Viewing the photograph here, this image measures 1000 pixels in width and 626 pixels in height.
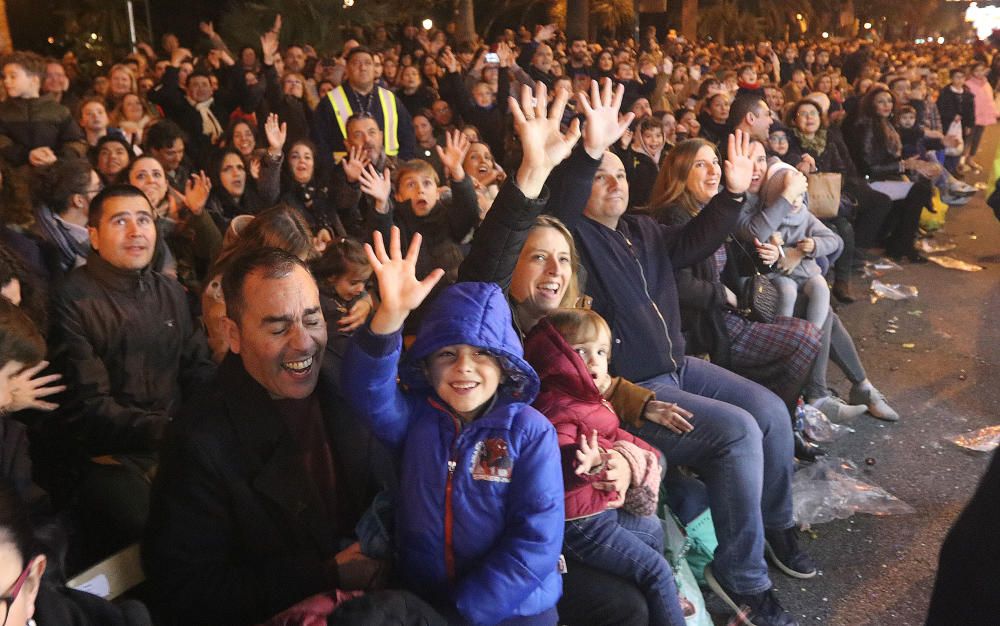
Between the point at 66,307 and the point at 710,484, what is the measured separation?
2538 mm

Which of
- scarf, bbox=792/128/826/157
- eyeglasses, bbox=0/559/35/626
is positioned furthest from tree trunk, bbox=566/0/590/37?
eyeglasses, bbox=0/559/35/626

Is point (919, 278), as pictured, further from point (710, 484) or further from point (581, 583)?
point (581, 583)

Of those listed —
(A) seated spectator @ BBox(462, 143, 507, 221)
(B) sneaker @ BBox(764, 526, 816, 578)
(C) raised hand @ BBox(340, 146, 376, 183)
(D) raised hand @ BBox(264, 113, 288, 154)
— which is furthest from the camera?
(A) seated spectator @ BBox(462, 143, 507, 221)

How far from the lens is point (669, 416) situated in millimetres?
3236

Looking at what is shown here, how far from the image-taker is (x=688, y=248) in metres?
3.85

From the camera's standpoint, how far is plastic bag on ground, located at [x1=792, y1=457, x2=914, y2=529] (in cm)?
397

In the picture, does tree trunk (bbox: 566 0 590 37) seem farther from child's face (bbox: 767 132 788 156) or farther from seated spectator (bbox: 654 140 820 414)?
seated spectator (bbox: 654 140 820 414)

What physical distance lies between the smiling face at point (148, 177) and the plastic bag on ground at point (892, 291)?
5681 millimetres

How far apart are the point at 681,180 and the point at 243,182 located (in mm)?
3010

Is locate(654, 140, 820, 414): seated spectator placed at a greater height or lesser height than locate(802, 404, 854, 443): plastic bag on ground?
greater

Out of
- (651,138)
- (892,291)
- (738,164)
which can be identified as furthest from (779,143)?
(738,164)

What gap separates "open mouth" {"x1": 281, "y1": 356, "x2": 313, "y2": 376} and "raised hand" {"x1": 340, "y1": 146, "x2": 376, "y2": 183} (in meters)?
2.99

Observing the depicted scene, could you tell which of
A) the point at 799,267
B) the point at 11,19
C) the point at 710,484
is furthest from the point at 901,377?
the point at 11,19

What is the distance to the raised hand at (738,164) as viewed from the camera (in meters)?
3.65
